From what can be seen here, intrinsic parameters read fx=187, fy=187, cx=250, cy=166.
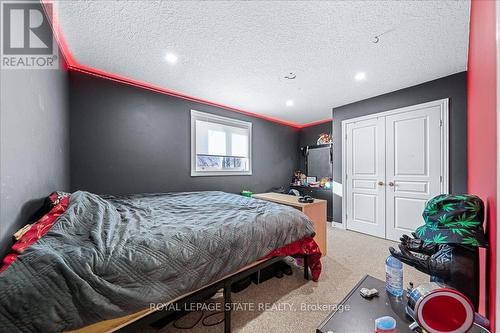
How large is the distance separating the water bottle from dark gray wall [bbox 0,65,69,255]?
1996mm

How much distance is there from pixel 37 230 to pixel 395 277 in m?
1.99

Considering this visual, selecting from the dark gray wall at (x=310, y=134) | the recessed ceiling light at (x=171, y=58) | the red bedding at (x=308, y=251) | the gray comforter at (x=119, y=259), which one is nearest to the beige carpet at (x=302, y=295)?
the red bedding at (x=308, y=251)

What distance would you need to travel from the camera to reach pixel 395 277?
39.5 inches

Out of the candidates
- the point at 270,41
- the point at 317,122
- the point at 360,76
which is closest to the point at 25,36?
the point at 270,41

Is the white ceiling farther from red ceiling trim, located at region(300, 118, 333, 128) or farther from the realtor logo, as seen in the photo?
red ceiling trim, located at region(300, 118, 333, 128)

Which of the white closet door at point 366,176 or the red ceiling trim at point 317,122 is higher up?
the red ceiling trim at point 317,122

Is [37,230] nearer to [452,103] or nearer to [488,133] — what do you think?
[488,133]

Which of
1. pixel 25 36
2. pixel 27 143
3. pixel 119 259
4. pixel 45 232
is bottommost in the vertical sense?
pixel 119 259

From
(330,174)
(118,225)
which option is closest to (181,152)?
(118,225)

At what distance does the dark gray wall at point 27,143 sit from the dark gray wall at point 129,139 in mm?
506

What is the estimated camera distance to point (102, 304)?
2.71ft

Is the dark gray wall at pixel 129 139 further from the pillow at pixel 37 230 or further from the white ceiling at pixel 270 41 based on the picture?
the pillow at pixel 37 230

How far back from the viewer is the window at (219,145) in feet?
10.9

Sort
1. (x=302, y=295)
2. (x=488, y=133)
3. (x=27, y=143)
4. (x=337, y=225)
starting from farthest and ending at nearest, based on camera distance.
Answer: (x=337, y=225), (x=302, y=295), (x=27, y=143), (x=488, y=133)
